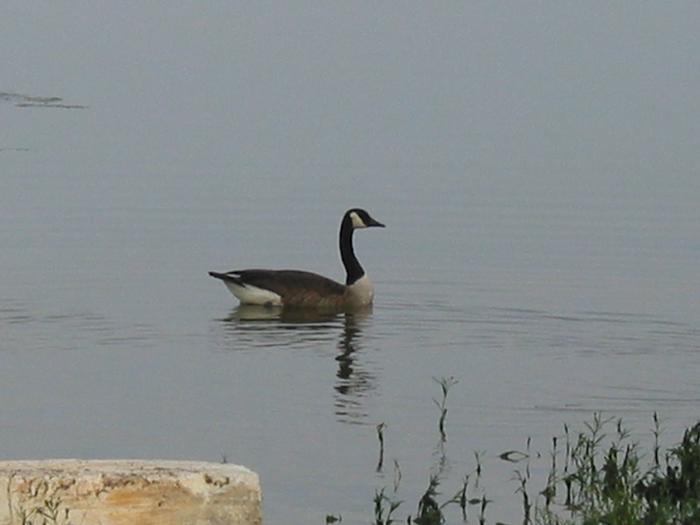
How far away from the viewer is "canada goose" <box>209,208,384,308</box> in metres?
19.0

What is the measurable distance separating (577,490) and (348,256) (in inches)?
377

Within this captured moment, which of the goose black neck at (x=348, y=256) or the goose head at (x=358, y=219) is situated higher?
the goose head at (x=358, y=219)

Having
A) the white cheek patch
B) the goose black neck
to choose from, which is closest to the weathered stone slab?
the goose black neck

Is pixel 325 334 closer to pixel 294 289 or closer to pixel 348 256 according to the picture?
pixel 294 289

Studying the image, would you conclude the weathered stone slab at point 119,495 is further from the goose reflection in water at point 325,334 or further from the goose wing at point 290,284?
the goose wing at point 290,284

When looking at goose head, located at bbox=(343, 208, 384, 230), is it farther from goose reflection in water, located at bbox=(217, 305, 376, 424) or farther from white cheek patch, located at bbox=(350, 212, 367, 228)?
goose reflection in water, located at bbox=(217, 305, 376, 424)

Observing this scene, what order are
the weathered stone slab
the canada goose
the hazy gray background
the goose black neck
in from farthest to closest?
the goose black neck → the canada goose → the hazy gray background → the weathered stone slab

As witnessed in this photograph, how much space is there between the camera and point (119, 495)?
8633mm

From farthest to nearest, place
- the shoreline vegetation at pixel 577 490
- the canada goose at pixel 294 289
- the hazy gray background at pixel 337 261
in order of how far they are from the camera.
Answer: the canada goose at pixel 294 289 → the hazy gray background at pixel 337 261 → the shoreline vegetation at pixel 577 490

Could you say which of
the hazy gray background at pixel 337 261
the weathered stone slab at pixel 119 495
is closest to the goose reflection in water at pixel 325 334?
the hazy gray background at pixel 337 261

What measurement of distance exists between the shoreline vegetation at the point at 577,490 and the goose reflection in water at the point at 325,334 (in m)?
2.16

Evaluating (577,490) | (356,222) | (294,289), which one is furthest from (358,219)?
(577,490)

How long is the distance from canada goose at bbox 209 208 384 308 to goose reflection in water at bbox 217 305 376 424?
104mm

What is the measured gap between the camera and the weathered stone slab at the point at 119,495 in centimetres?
862
